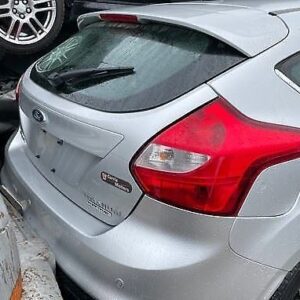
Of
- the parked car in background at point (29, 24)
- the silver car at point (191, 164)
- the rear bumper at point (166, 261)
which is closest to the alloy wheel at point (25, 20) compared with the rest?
the parked car in background at point (29, 24)

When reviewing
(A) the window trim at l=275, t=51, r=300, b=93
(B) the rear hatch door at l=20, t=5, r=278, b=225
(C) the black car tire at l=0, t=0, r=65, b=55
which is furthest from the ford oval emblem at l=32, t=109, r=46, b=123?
(C) the black car tire at l=0, t=0, r=65, b=55

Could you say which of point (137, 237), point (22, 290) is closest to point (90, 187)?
point (137, 237)

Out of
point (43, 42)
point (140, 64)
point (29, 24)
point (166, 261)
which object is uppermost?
point (140, 64)

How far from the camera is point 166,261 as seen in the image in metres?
2.09

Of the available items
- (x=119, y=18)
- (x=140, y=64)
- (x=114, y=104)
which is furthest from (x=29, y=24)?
(x=114, y=104)

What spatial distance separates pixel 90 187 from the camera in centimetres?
235

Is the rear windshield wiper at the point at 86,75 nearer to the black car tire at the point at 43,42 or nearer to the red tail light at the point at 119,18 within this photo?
the red tail light at the point at 119,18

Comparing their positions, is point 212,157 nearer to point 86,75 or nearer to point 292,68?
point 292,68

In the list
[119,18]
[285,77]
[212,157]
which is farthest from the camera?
[119,18]

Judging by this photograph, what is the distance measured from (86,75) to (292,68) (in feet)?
2.77

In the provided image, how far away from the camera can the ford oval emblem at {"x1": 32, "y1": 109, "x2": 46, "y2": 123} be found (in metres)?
2.56

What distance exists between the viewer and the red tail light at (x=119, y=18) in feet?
8.58

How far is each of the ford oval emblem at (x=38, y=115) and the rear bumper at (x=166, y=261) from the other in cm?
55

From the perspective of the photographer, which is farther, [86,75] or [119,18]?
[119,18]
